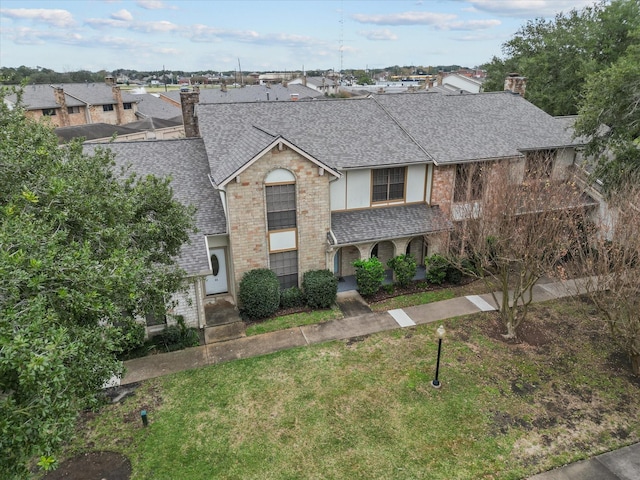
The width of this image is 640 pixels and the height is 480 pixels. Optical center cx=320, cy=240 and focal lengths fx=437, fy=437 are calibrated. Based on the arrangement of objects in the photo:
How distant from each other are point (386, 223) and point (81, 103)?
55.2 metres

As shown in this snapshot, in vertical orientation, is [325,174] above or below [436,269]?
above

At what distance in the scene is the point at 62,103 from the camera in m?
56.6

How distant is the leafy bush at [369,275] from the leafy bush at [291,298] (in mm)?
2758

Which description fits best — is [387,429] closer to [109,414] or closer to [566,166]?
[109,414]

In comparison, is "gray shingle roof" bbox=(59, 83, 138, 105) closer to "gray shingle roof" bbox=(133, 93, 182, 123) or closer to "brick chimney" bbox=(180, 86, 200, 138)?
"gray shingle roof" bbox=(133, 93, 182, 123)

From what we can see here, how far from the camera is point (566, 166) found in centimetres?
2406

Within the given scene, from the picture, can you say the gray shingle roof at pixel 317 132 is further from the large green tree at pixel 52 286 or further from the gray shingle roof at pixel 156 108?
the gray shingle roof at pixel 156 108

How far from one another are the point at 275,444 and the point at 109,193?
7899 mm

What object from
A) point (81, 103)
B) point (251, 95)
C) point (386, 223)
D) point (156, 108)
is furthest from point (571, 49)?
point (81, 103)

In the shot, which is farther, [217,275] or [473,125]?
[473,125]

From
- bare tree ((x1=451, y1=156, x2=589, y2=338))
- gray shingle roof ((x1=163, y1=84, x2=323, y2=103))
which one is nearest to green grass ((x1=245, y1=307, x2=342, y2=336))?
bare tree ((x1=451, y1=156, x2=589, y2=338))

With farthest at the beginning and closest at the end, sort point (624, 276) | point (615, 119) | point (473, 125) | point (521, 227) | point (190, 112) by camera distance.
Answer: point (190, 112) < point (473, 125) < point (615, 119) < point (521, 227) < point (624, 276)

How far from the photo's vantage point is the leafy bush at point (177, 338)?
16266 mm

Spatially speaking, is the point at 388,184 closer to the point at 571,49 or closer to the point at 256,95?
the point at 571,49
